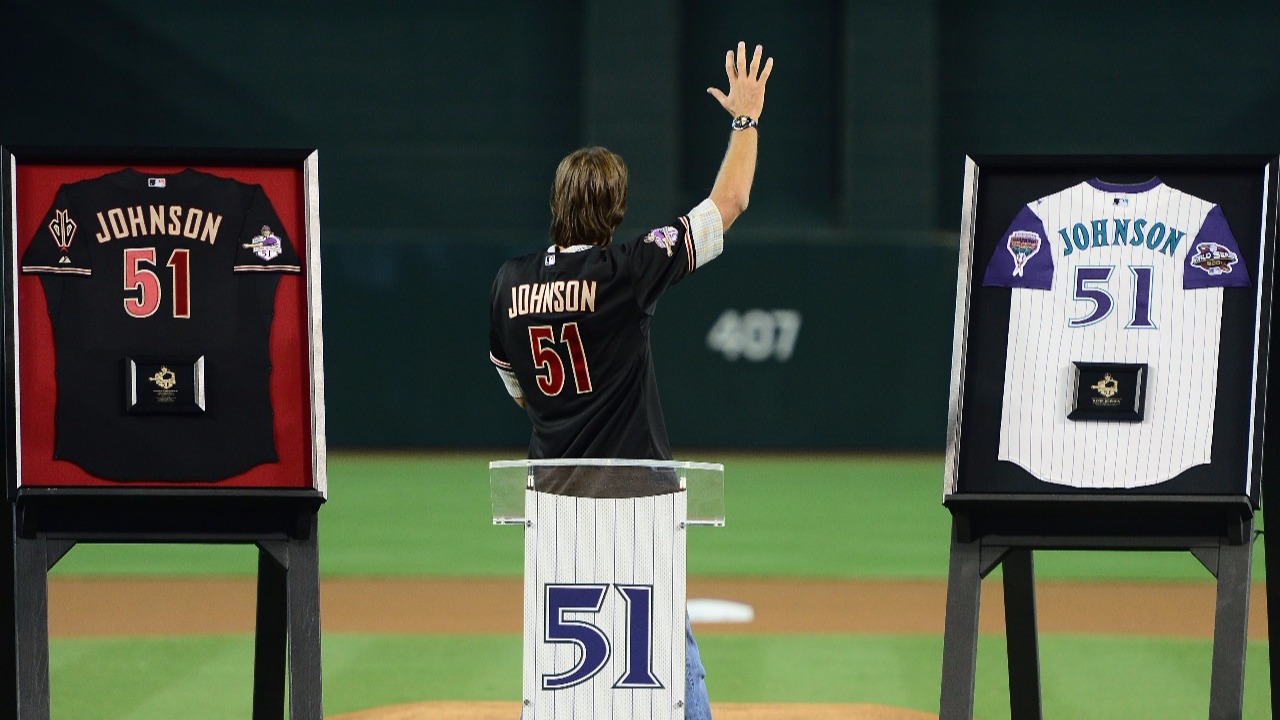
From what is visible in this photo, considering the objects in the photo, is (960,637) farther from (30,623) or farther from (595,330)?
(30,623)

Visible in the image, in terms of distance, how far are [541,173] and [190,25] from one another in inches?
177

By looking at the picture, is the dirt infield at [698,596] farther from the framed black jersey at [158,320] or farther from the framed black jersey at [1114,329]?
the framed black jersey at [1114,329]

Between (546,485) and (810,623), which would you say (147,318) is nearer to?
(546,485)

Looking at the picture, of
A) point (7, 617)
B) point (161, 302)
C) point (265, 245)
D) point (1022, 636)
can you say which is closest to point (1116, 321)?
point (1022, 636)

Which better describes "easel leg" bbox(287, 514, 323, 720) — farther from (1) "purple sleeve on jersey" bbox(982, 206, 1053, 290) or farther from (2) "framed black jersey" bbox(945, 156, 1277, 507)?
(1) "purple sleeve on jersey" bbox(982, 206, 1053, 290)

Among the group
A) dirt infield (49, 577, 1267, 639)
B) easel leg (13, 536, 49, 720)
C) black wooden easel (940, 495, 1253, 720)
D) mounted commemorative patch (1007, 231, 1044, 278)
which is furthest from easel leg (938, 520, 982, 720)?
dirt infield (49, 577, 1267, 639)

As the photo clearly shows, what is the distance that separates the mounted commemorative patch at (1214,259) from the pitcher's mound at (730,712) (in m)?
2.33

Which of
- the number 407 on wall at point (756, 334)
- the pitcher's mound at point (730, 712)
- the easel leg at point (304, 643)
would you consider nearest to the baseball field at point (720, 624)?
the pitcher's mound at point (730, 712)

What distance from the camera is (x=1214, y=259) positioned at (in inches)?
157

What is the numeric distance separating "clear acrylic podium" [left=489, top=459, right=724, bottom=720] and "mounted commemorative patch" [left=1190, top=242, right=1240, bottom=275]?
1.38 meters

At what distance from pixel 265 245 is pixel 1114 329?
222cm

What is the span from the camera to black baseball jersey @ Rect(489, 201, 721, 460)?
12.6 feet

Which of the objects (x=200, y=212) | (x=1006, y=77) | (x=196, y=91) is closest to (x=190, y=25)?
(x=196, y=91)

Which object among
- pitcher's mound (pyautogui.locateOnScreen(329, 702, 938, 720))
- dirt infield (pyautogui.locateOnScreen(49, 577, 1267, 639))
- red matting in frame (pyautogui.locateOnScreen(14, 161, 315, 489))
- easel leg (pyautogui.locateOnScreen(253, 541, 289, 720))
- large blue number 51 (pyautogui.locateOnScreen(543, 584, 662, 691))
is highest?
red matting in frame (pyautogui.locateOnScreen(14, 161, 315, 489))
